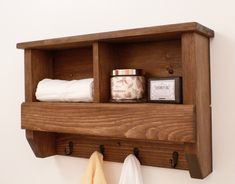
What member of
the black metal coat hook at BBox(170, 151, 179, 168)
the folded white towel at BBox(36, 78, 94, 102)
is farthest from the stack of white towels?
the black metal coat hook at BBox(170, 151, 179, 168)

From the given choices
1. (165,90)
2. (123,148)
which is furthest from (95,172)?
(165,90)

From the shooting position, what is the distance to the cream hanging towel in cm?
93

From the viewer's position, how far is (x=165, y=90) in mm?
780

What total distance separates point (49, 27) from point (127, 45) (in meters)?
0.33

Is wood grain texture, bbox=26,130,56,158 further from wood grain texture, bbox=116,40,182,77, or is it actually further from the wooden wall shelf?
wood grain texture, bbox=116,40,182,77

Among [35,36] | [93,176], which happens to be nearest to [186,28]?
[93,176]

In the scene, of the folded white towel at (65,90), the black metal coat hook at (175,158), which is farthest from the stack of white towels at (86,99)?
the black metal coat hook at (175,158)

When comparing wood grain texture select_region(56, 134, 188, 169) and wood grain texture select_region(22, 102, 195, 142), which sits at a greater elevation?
wood grain texture select_region(22, 102, 195, 142)

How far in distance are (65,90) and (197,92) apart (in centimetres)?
38

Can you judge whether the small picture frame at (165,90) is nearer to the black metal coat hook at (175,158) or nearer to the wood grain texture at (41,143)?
the black metal coat hook at (175,158)

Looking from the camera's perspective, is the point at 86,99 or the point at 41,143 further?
the point at 41,143

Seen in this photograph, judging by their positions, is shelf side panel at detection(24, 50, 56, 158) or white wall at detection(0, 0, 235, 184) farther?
shelf side panel at detection(24, 50, 56, 158)

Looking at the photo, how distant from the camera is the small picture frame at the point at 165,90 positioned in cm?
77

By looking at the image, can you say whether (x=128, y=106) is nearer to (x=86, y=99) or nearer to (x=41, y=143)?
(x=86, y=99)
